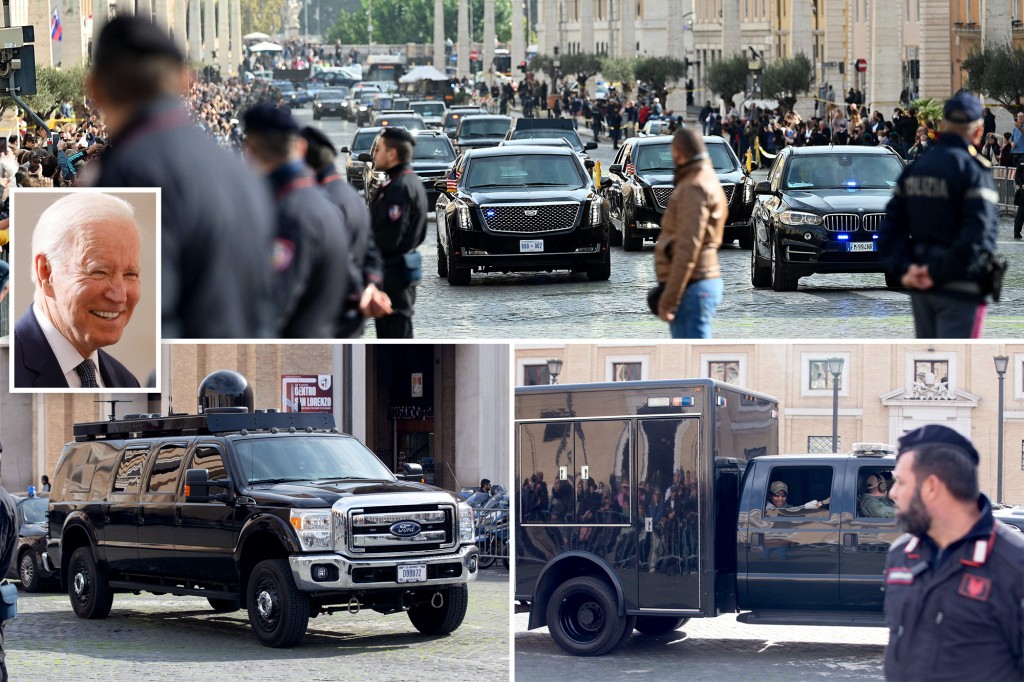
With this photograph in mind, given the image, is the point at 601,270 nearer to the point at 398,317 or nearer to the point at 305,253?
the point at 398,317

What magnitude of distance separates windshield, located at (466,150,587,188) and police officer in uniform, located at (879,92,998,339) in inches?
509

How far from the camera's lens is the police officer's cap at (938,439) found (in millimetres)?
5926

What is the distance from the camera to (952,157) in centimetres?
912

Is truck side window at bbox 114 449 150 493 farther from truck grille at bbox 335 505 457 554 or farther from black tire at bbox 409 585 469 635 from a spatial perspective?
black tire at bbox 409 585 469 635

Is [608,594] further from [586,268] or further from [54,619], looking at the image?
[586,268]

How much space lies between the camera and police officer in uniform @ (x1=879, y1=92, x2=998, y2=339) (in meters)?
9.09

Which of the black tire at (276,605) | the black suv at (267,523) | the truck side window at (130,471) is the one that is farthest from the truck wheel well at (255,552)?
the truck side window at (130,471)

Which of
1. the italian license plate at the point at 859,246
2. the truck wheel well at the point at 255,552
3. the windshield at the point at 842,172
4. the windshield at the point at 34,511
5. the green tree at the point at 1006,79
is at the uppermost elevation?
the green tree at the point at 1006,79

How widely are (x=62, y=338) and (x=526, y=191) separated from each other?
13218 mm

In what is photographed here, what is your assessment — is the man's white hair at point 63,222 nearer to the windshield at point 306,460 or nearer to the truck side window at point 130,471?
the windshield at point 306,460

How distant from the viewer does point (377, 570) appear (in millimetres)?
12633

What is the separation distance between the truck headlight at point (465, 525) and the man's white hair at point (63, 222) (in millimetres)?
5145

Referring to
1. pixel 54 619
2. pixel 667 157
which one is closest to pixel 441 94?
pixel 667 157

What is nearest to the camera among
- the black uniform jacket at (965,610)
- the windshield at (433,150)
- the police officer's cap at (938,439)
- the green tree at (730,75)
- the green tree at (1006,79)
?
the black uniform jacket at (965,610)
